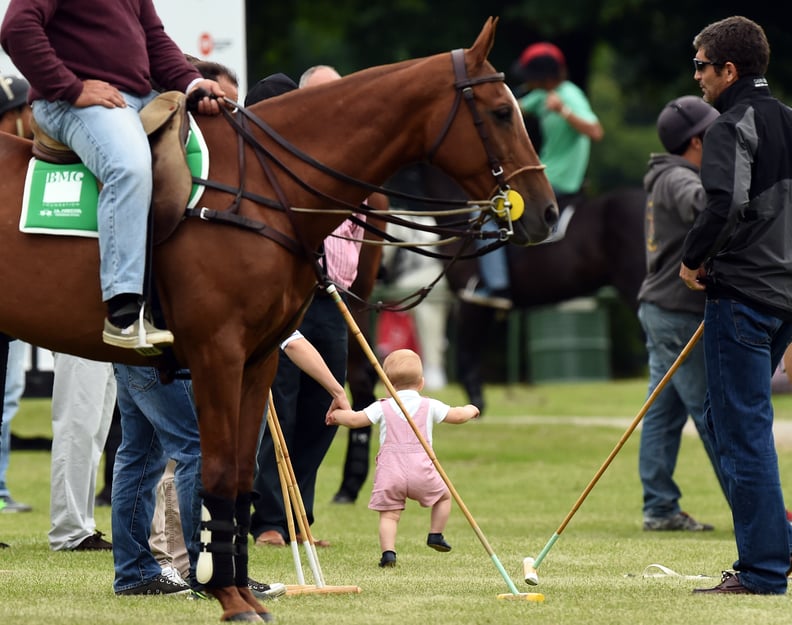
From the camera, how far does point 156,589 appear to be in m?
7.53

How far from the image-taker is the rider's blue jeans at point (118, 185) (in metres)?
6.52

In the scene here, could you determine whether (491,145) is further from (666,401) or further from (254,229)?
(666,401)

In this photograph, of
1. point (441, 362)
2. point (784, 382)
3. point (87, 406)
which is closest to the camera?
point (87, 406)

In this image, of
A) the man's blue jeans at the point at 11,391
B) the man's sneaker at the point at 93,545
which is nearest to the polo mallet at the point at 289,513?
the man's sneaker at the point at 93,545

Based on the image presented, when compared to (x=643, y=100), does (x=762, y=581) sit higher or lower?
lower

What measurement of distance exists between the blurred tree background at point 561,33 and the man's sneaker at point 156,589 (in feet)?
60.5

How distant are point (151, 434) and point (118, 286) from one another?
1.34 meters

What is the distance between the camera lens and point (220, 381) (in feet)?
22.0

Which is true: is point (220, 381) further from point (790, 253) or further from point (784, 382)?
point (784, 382)

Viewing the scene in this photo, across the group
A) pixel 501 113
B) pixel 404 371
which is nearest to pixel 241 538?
pixel 404 371

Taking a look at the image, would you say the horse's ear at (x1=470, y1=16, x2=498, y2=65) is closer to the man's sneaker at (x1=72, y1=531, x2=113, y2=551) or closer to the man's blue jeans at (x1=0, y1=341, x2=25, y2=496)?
the man's sneaker at (x1=72, y1=531, x2=113, y2=551)

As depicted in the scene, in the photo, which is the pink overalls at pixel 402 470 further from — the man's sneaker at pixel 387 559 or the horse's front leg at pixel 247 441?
the horse's front leg at pixel 247 441

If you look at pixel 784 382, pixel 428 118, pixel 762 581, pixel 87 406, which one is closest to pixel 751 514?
pixel 762 581

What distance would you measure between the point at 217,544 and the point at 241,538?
0.23 metres
